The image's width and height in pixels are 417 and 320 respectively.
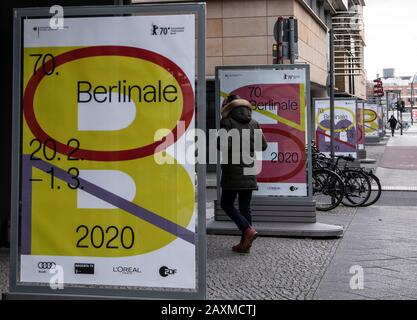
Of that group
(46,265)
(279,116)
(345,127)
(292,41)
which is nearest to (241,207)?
(279,116)

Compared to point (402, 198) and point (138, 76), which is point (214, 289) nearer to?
point (138, 76)

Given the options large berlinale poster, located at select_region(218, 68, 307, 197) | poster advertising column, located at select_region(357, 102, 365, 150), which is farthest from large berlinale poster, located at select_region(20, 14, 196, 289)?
poster advertising column, located at select_region(357, 102, 365, 150)

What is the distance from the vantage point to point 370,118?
3023 centimetres

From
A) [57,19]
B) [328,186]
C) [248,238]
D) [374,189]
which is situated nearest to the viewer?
[57,19]

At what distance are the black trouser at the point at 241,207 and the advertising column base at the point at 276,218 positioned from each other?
42.3 inches

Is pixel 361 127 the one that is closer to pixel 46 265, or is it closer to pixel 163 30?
pixel 163 30

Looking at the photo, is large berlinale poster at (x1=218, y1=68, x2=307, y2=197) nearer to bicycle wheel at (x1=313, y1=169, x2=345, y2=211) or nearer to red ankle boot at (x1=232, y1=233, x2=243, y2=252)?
red ankle boot at (x1=232, y1=233, x2=243, y2=252)

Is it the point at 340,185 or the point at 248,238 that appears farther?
the point at 340,185

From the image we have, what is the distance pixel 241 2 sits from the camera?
813 inches

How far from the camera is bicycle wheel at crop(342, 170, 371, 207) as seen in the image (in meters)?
10.9

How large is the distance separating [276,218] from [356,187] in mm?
3275

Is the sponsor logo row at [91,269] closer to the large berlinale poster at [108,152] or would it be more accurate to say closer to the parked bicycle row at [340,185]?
the large berlinale poster at [108,152]
